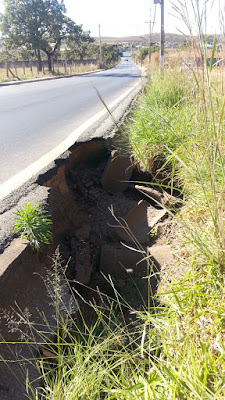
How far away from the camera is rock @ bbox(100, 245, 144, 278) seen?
2.86 meters

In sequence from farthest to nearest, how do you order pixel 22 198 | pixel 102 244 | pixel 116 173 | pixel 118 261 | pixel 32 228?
pixel 116 173 < pixel 102 244 < pixel 118 261 < pixel 22 198 < pixel 32 228

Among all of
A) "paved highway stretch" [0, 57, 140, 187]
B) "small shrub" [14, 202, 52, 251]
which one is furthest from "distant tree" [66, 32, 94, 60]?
"small shrub" [14, 202, 52, 251]

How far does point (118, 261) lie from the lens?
2.89 metres

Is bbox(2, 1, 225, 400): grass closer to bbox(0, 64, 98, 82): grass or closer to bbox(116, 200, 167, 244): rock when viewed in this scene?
bbox(116, 200, 167, 244): rock

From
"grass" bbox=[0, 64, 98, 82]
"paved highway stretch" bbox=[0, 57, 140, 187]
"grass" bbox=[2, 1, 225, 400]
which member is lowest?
"grass" bbox=[2, 1, 225, 400]

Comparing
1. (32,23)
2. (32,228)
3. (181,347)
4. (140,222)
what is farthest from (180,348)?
(32,23)

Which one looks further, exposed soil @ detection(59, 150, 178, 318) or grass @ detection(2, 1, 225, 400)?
exposed soil @ detection(59, 150, 178, 318)

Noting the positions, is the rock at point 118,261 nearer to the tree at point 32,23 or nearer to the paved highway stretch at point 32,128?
the paved highway stretch at point 32,128

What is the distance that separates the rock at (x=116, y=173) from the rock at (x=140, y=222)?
0.51 meters

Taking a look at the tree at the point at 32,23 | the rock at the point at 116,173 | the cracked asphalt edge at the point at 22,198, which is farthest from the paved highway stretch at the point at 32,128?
the tree at the point at 32,23

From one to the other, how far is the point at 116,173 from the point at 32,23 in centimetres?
3419

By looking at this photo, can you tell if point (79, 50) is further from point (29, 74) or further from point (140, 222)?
point (140, 222)

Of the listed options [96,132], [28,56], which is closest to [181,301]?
[96,132]

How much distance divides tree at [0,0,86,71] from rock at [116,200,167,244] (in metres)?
33.5
